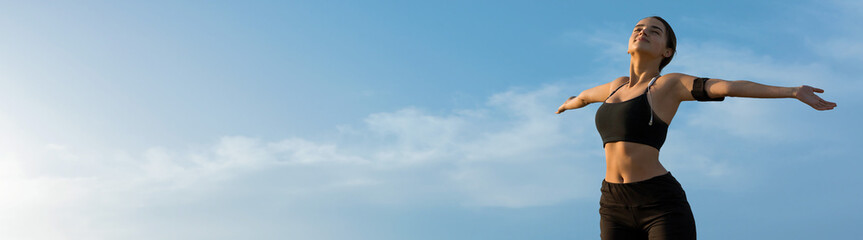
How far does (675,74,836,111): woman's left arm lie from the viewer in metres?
6.09

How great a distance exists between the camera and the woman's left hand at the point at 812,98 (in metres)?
6.05

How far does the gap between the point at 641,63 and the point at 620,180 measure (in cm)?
125

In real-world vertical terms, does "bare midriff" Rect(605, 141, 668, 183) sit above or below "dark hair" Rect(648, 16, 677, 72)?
below

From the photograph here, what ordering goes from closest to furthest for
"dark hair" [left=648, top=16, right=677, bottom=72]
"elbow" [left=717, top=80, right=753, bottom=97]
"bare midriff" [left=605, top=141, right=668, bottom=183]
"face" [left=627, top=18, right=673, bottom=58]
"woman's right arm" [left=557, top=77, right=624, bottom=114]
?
"elbow" [left=717, top=80, right=753, bottom=97], "bare midriff" [left=605, top=141, right=668, bottom=183], "face" [left=627, top=18, right=673, bottom=58], "dark hair" [left=648, top=16, right=677, bottom=72], "woman's right arm" [left=557, top=77, right=624, bottom=114]

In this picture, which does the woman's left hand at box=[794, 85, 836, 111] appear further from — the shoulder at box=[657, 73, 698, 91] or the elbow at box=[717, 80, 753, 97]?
the shoulder at box=[657, 73, 698, 91]

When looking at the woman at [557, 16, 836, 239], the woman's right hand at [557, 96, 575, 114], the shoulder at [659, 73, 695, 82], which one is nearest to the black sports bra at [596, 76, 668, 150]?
the woman at [557, 16, 836, 239]

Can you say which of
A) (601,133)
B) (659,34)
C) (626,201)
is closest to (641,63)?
(659,34)

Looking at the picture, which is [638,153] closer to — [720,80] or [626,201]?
[626,201]

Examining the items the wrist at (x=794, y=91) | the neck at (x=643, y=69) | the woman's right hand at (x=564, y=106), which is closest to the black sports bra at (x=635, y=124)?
the neck at (x=643, y=69)

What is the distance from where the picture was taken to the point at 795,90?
6.16m

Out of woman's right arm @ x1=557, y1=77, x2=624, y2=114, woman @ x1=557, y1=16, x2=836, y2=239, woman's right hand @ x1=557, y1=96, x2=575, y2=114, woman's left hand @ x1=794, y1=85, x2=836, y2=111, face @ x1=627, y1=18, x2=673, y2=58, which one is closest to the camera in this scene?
woman's left hand @ x1=794, y1=85, x2=836, y2=111

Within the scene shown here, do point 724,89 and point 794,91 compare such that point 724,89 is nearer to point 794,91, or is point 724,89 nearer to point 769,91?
point 769,91

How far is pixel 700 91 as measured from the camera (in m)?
6.72

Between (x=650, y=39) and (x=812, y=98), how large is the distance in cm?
172
